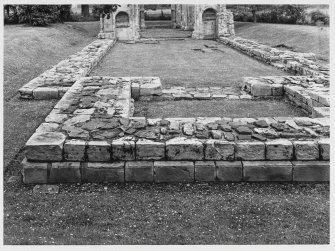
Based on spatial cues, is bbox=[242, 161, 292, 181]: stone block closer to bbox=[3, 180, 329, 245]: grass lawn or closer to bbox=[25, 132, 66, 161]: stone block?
bbox=[3, 180, 329, 245]: grass lawn

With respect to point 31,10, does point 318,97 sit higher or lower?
lower

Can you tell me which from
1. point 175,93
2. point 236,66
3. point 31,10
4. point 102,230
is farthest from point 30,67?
point 31,10

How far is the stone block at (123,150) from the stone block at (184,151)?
1.70 feet

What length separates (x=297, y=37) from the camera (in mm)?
23328

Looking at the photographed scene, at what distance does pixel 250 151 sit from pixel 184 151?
38.7 inches

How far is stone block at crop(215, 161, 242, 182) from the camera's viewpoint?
5.47 metres

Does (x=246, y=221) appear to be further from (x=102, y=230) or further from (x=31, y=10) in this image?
(x=31, y=10)

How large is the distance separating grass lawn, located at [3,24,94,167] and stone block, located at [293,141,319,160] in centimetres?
453

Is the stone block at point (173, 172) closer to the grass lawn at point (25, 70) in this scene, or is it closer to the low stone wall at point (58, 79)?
the grass lawn at point (25, 70)

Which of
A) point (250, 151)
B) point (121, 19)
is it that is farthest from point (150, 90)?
point (121, 19)

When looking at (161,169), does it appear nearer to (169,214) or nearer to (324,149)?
(169,214)

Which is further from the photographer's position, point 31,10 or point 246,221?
point 31,10

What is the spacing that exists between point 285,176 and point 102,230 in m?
2.80

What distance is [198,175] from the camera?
5488mm
